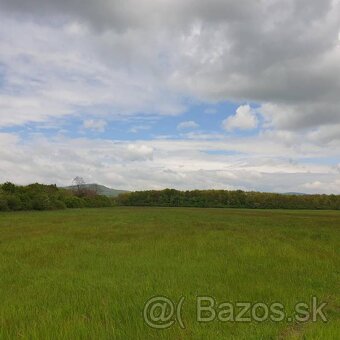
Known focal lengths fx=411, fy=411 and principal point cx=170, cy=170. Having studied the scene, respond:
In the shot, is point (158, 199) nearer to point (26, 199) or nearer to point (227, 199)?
point (227, 199)

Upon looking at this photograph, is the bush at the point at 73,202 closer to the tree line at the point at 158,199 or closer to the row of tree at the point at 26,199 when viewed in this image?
the tree line at the point at 158,199

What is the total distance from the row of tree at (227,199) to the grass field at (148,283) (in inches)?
3934

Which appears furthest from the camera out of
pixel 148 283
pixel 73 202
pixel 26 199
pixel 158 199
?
pixel 158 199

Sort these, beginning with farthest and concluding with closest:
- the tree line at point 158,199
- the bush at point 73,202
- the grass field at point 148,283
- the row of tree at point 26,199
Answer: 1. the bush at point 73,202
2. the tree line at point 158,199
3. the row of tree at point 26,199
4. the grass field at point 148,283

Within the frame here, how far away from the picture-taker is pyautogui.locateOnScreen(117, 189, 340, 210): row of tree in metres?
118

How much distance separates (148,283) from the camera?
39.3 ft

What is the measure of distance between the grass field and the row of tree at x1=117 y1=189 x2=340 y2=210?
9992 cm

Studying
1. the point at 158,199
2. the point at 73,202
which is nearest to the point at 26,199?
the point at 73,202

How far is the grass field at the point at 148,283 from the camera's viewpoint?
787 cm

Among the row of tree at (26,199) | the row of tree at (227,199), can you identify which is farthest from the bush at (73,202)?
the row of tree at (227,199)

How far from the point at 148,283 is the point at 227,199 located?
119922 millimetres

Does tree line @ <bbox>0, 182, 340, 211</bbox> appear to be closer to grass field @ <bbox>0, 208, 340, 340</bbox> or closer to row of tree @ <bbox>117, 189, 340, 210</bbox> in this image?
row of tree @ <bbox>117, 189, 340, 210</bbox>

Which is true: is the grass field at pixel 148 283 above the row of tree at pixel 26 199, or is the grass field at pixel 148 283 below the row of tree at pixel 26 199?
below

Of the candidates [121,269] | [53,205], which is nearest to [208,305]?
[121,269]
